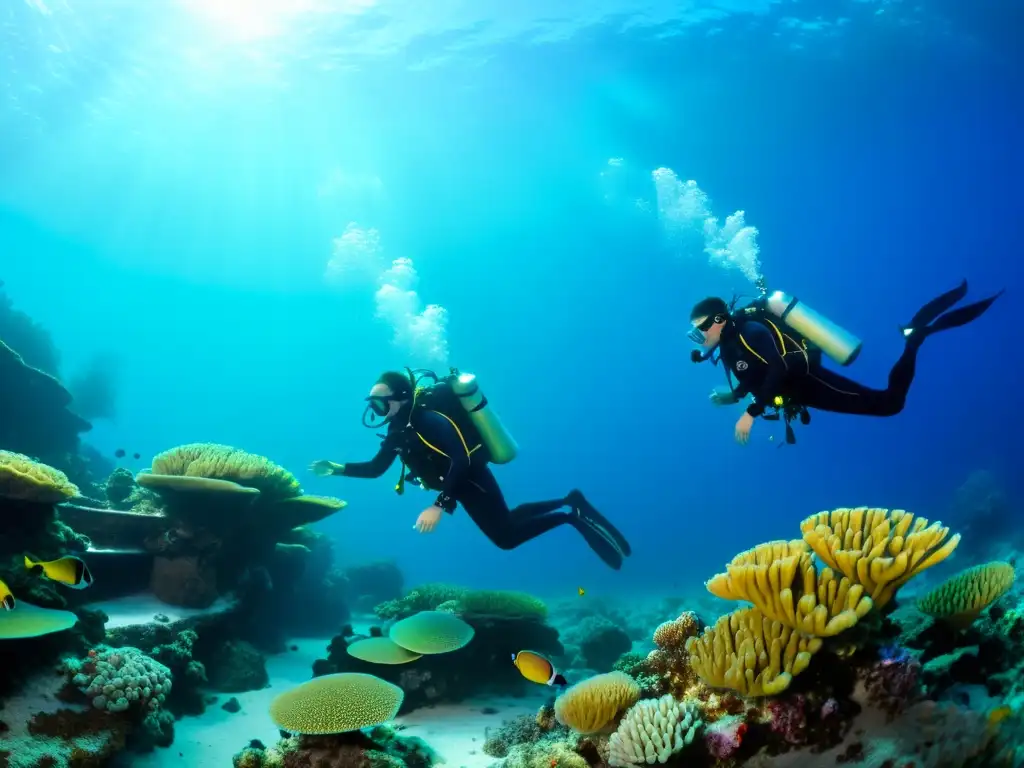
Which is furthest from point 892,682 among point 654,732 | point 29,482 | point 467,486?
point 29,482

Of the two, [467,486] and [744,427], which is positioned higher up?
[467,486]

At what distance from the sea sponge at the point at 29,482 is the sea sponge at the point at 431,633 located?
4.40m

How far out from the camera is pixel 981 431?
84.2m

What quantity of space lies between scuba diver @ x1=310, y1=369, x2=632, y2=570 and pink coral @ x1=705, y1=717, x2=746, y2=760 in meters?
3.10

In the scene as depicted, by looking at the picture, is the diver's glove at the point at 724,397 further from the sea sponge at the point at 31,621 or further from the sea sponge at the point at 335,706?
the sea sponge at the point at 31,621

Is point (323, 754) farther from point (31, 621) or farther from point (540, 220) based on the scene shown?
point (540, 220)

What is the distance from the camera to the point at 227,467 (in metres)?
8.49

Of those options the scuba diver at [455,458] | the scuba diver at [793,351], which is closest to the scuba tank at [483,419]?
the scuba diver at [455,458]

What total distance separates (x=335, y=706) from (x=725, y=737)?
339 centimetres

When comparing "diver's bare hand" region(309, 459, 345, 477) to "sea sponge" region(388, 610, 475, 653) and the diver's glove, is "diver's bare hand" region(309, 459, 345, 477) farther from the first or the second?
the diver's glove

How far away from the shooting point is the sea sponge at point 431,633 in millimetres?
7008

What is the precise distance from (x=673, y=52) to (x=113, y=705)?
3535cm

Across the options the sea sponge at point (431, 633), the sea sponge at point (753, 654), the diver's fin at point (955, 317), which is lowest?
the sea sponge at point (753, 654)

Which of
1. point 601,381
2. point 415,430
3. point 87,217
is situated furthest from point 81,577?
point 601,381
